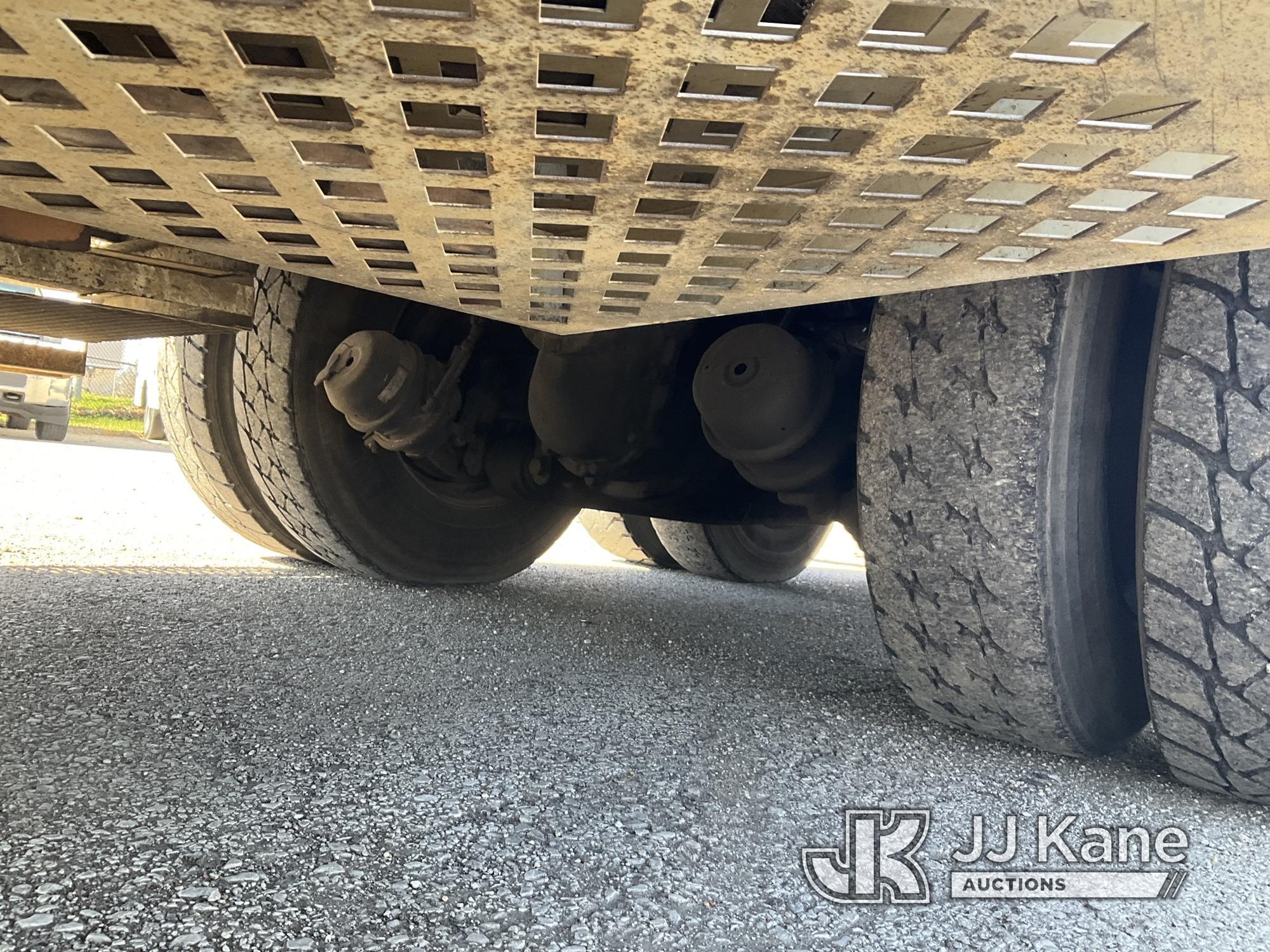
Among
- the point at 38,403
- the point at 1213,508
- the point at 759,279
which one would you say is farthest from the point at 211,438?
the point at 38,403

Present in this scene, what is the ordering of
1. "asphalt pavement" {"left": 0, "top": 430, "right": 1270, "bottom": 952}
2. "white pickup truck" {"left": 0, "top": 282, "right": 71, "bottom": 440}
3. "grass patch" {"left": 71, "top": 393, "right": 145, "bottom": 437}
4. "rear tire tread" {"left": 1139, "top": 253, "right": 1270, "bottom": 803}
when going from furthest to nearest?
"grass patch" {"left": 71, "top": 393, "right": 145, "bottom": 437}
"white pickup truck" {"left": 0, "top": 282, "right": 71, "bottom": 440}
"rear tire tread" {"left": 1139, "top": 253, "right": 1270, "bottom": 803}
"asphalt pavement" {"left": 0, "top": 430, "right": 1270, "bottom": 952}

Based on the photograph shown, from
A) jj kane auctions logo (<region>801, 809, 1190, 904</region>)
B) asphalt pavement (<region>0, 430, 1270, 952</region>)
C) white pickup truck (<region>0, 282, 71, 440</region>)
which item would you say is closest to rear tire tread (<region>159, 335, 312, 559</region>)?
asphalt pavement (<region>0, 430, 1270, 952</region>)

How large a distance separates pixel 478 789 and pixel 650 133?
33.1 inches

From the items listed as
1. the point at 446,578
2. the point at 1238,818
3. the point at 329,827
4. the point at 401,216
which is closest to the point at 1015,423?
the point at 1238,818

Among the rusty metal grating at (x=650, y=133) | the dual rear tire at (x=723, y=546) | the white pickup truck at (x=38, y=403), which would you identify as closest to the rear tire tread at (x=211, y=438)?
the dual rear tire at (x=723, y=546)

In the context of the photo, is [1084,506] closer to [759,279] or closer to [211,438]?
[759,279]

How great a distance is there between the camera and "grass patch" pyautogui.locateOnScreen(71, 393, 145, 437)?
34.2ft

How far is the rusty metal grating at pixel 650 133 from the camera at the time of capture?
537mm

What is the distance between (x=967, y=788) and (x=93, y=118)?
1.30 meters

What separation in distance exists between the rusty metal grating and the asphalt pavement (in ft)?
2.06

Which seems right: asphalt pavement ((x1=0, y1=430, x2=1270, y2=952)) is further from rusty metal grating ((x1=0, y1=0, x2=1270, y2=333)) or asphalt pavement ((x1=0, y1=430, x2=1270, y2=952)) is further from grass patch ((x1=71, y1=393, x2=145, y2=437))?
grass patch ((x1=71, y1=393, x2=145, y2=437))

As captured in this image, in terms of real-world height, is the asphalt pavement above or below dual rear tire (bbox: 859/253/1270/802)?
below

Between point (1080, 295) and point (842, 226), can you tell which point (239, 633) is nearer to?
point (842, 226)

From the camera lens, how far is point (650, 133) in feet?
2.12
